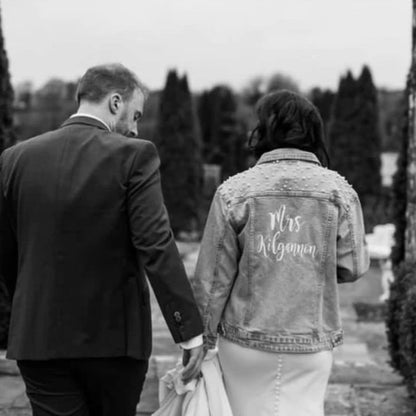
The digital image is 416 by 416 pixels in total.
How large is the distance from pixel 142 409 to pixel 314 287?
177 cm

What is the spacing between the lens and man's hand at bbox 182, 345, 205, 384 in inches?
95.3

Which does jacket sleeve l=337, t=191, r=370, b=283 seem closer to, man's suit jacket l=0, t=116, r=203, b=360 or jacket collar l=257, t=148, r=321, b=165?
jacket collar l=257, t=148, r=321, b=165

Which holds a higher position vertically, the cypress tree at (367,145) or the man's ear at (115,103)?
the man's ear at (115,103)

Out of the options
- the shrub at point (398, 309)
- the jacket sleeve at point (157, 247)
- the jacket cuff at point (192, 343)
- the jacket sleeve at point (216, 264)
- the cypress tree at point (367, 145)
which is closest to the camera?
the jacket sleeve at point (157, 247)

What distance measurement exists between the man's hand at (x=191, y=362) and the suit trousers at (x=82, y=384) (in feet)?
0.44

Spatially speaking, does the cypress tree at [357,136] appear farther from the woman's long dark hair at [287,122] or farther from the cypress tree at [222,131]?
the woman's long dark hair at [287,122]

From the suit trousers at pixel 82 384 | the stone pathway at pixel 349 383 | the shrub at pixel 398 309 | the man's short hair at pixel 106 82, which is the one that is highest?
the man's short hair at pixel 106 82

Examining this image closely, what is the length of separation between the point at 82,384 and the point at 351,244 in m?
1.05

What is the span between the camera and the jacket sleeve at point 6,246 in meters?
2.45

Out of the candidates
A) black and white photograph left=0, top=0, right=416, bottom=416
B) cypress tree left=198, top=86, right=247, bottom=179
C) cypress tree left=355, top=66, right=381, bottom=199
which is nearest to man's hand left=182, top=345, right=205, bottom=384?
black and white photograph left=0, top=0, right=416, bottom=416

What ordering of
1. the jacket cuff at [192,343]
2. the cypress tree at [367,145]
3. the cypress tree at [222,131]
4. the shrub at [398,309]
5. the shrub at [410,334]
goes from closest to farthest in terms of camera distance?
the jacket cuff at [192,343], the shrub at [410,334], the shrub at [398,309], the cypress tree at [367,145], the cypress tree at [222,131]

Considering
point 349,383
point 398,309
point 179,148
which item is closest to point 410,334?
point 398,309

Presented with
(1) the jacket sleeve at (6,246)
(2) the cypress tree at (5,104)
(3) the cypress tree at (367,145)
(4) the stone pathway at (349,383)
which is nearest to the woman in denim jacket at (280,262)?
(1) the jacket sleeve at (6,246)

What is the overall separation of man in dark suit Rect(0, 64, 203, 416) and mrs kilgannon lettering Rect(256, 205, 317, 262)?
317 mm
